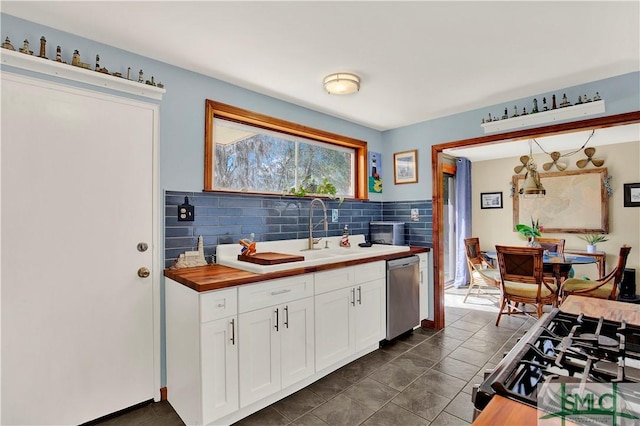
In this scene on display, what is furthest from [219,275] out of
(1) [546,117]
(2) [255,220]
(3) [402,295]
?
(1) [546,117]

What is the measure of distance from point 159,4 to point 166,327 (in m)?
1.94

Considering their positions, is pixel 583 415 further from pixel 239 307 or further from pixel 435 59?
pixel 435 59

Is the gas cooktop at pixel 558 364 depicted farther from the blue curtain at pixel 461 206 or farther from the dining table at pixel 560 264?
the blue curtain at pixel 461 206

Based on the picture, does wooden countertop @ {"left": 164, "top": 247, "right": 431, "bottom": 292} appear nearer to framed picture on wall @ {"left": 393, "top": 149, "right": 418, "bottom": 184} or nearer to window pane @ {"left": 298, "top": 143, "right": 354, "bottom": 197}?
window pane @ {"left": 298, "top": 143, "right": 354, "bottom": 197}

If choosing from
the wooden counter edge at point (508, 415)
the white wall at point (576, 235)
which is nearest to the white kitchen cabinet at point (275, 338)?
the wooden counter edge at point (508, 415)

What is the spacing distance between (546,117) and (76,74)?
351 cm

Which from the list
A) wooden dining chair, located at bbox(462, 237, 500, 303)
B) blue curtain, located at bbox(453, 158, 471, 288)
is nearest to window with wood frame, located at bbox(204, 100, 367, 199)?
wooden dining chair, located at bbox(462, 237, 500, 303)

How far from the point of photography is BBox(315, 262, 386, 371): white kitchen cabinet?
93.9 inches

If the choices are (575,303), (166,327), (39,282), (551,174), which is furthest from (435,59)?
(551,174)

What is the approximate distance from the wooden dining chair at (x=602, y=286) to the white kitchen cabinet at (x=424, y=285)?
155cm

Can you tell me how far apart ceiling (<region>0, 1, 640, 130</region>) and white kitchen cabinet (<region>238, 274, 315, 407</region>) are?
1.54 metres

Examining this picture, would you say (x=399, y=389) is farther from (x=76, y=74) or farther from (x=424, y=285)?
(x=76, y=74)

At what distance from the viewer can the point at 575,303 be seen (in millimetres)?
1407

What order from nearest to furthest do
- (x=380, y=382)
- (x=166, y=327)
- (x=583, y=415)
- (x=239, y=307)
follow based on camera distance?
(x=583, y=415)
(x=239, y=307)
(x=166, y=327)
(x=380, y=382)
